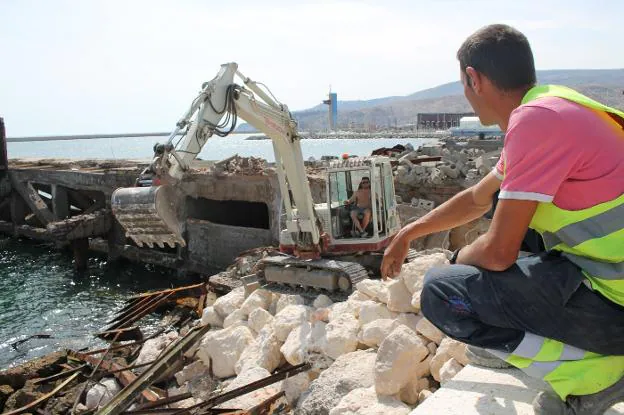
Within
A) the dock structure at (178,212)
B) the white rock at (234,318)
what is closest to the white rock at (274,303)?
the white rock at (234,318)

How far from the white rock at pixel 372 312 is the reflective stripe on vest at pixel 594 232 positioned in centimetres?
289

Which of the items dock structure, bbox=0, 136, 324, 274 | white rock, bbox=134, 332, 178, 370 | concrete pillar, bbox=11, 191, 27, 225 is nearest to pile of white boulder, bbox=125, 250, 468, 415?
→ white rock, bbox=134, 332, 178, 370

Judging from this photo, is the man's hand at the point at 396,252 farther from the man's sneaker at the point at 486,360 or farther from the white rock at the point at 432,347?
the white rock at the point at 432,347

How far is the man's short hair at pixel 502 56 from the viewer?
76.0 inches

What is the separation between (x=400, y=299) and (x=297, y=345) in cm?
129

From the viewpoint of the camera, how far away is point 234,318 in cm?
731

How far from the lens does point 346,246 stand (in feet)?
29.0

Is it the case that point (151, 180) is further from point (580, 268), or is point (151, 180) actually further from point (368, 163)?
point (580, 268)

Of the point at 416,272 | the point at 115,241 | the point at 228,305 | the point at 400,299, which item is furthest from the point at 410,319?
the point at 115,241

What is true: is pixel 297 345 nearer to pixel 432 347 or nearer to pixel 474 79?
pixel 432 347

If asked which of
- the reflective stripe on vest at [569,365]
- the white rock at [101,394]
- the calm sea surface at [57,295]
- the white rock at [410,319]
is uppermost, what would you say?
the reflective stripe on vest at [569,365]

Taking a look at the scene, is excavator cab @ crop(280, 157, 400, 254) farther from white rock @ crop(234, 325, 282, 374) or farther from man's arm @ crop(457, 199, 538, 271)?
man's arm @ crop(457, 199, 538, 271)

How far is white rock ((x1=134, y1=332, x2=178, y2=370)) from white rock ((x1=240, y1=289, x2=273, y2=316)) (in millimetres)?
1279

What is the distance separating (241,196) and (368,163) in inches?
263
